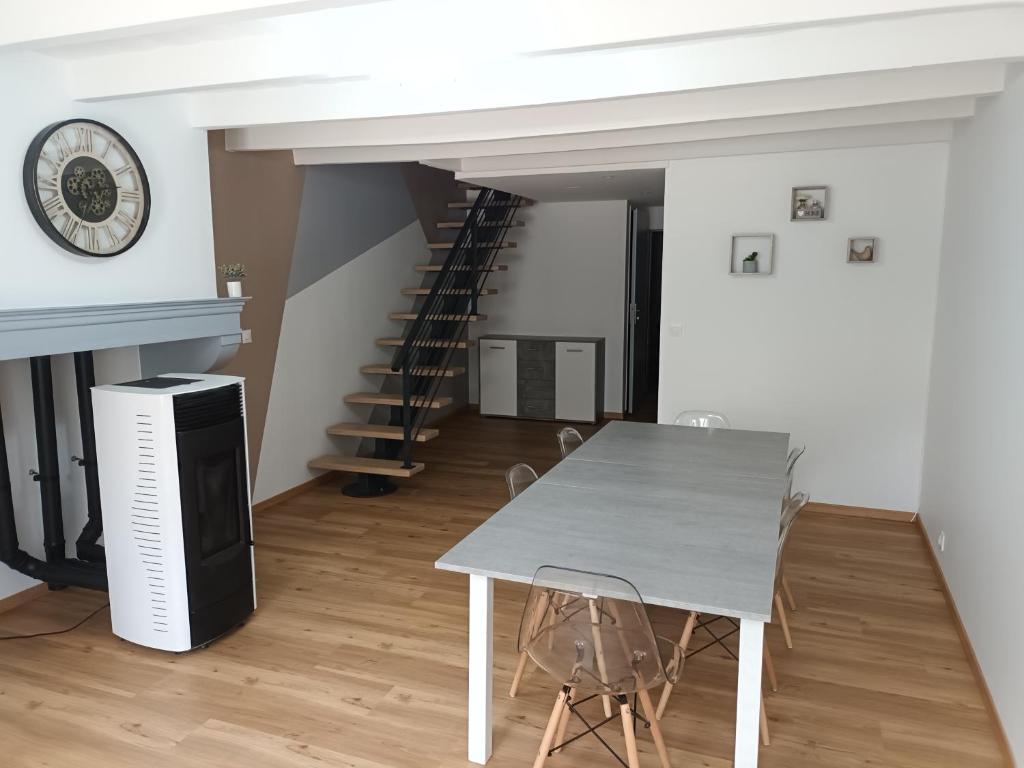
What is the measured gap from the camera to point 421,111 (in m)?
3.62

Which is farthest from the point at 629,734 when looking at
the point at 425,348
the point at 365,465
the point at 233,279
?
the point at 425,348

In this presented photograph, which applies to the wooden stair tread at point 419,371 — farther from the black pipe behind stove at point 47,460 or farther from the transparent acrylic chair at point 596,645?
the transparent acrylic chair at point 596,645

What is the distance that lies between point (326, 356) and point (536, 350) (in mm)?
2933

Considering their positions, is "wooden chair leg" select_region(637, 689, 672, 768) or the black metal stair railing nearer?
"wooden chair leg" select_region(637, 689, 672, 768)

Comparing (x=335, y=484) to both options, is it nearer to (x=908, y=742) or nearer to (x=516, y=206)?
(x=516, y=206)

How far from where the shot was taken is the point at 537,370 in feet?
27.9

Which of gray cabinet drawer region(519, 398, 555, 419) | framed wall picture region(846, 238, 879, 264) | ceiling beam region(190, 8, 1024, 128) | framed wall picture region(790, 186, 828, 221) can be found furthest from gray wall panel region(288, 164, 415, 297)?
framed wall picture region(846, 238, 879, 264)

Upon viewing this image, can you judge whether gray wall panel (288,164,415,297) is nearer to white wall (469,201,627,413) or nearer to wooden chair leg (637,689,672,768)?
white wall (469,201,627,413)

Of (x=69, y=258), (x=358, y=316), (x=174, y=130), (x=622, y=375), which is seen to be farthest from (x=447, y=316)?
(x=69, y=258)

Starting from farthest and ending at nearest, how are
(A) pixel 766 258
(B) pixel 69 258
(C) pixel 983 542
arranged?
(A) pixel 766 258 < (B) pixel 69 258 < (C) pixel 983 542

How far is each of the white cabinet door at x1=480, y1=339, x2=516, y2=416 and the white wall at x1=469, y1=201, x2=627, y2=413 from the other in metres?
0.39

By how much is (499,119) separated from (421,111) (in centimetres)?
Result: 73

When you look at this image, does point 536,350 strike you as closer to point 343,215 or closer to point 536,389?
point 536,389

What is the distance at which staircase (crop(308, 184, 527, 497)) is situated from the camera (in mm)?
5875
